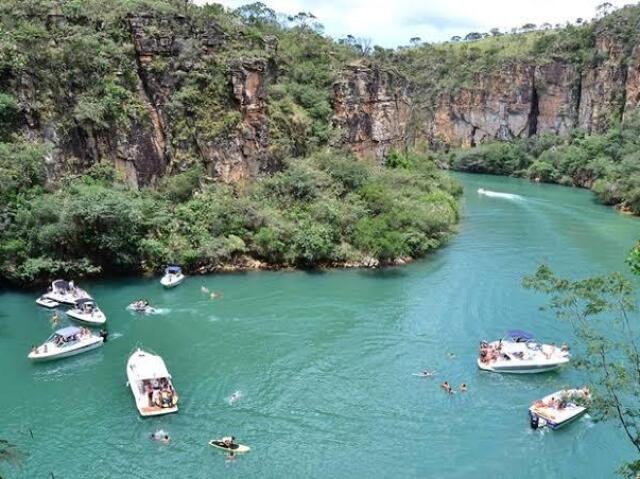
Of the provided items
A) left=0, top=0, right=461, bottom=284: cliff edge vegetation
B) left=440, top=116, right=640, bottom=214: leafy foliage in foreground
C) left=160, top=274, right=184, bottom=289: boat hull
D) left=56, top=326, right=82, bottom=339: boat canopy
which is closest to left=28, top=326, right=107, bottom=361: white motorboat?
left=56, top=326, right=82, bottom=339: boat canopy

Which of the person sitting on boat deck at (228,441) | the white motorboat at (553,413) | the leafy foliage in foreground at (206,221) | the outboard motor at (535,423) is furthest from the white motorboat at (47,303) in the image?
the outboard motor at (535,423)

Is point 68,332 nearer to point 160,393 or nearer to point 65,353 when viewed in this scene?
point 65,353

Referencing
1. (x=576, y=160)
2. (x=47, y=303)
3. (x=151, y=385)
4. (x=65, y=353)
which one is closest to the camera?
(x=151, y=385)

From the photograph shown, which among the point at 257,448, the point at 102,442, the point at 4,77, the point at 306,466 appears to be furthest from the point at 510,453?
the point at 4,77

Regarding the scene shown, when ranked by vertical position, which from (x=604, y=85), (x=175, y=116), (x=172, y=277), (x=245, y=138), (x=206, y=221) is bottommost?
(x=172, y=277)

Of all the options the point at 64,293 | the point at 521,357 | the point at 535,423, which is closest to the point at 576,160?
the point at 521,357

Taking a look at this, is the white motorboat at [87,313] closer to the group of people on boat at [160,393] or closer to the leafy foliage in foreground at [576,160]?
the group of people on boat at [160,393]
